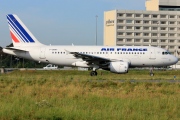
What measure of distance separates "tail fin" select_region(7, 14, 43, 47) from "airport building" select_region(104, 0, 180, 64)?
92502 mm

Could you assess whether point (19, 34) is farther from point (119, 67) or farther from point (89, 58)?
point (119, 67)

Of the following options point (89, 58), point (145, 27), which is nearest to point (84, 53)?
point (89, 58)

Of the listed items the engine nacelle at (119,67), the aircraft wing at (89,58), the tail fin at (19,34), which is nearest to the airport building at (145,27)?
the tail fin at (19,34)

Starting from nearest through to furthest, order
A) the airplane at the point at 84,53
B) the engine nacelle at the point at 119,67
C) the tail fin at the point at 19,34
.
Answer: the engine nacelle at the point at 119,67, the airplane at the point at 84,53, the tail fin at the point at 19,34

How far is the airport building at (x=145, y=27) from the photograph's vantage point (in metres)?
142

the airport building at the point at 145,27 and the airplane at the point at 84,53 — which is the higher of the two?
the airport building at the point at 145,27

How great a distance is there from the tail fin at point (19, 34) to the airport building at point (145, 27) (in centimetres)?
9250

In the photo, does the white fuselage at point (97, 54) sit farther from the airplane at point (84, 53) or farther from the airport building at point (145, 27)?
the airport building at point (145, 27)

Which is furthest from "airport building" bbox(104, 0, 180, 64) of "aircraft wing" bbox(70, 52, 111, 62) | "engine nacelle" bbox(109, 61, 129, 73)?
"engine nacelle" bbox(109, 61, 129, 73)

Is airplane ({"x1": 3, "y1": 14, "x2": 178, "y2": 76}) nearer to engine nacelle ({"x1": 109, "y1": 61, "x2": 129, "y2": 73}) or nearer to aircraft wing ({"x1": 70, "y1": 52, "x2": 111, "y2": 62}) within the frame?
aircraft wing ({"x1": 70, "y1": 52, "x2": 111, "y2": 62})

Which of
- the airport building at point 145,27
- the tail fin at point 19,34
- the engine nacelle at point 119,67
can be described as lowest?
the engine nacelle at point 119,67

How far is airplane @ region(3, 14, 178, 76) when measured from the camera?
155 ft

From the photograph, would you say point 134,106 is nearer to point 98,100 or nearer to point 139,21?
point 98,100

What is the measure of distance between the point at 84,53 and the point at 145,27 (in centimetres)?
9971
